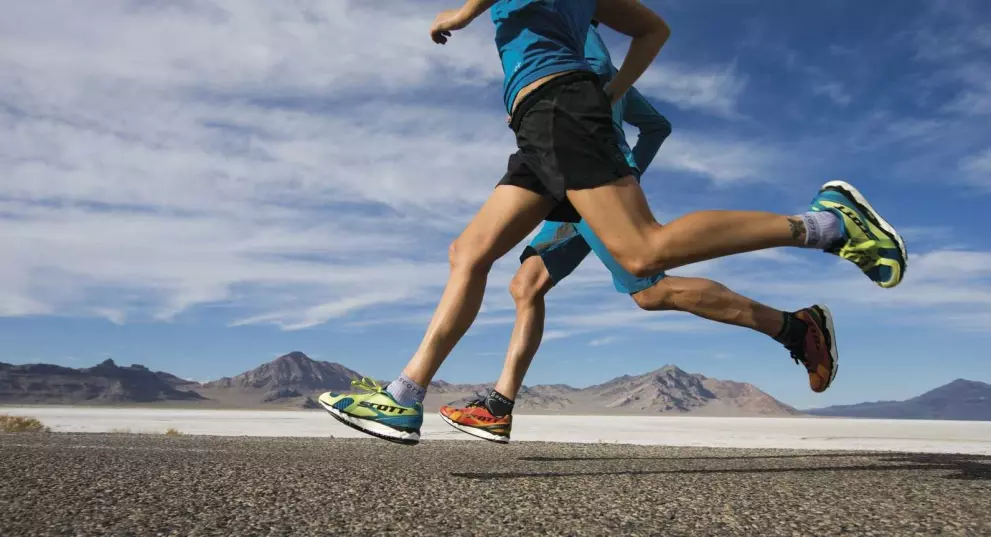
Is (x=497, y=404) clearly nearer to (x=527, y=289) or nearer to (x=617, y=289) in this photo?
(x=527, y=289)

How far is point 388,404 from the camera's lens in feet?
9.72

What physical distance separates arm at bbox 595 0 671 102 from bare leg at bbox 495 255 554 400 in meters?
1.08

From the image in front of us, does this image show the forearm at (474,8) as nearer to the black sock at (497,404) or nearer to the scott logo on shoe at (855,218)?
the scott logo on shoe at (855,218)

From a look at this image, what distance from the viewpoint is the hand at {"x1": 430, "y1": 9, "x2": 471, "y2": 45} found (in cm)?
304

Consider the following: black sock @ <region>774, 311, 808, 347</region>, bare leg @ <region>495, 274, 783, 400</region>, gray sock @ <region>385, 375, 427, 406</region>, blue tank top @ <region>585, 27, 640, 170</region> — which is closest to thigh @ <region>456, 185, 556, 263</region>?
gray sock @ <region>385, 375, 427, 406</region>

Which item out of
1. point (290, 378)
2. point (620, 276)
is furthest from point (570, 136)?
point (290, 378)

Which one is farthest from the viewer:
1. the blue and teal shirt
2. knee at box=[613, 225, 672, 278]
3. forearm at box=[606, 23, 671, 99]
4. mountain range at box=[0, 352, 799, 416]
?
mountain range at box=[0, 352, 799, 416]

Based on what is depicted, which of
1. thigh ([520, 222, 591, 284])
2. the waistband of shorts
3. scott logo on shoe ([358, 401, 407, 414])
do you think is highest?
the waistband of shorts

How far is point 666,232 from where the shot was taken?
8.96ft

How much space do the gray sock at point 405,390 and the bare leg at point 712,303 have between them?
4.62 ft

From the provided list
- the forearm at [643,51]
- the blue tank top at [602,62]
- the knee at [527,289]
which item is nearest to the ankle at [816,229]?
the forearm at [643,51]

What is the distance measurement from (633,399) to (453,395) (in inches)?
1445

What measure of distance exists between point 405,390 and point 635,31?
76.6 inches

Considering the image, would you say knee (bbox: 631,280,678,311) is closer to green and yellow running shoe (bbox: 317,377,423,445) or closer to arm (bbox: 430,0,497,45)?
green and yellow running shoe (bbox: 317,377,423,445)
